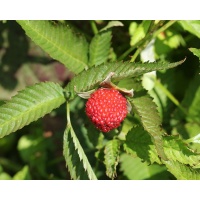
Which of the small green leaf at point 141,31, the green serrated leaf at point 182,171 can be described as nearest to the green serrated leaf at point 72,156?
the green serrated leaf at point 182,171

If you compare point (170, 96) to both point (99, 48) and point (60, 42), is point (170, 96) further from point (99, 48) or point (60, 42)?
point (60, 42)

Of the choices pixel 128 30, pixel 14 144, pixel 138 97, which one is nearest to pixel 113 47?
pixel 128 30

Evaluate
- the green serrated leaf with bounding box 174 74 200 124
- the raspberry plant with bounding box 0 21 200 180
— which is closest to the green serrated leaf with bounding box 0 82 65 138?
the raspberry plant with bounding box 0 21 200 180

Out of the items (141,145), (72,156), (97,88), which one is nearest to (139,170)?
(141,145)

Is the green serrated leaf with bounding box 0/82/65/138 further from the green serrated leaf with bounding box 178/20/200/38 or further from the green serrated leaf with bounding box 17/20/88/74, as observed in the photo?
the green serrated leaf with bounding box 178/20/200/38

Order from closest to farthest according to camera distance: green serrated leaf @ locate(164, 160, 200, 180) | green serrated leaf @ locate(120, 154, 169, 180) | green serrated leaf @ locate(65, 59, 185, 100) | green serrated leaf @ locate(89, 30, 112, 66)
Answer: green serrated leaf @ locate(65, 59, 185, 100) < green serrated leaf @ locate(164, 160, 200, 180) < green serrated leaf @ locate(89, 30, 112, 66) < green serrated leaf @ locate(120, 154, 169, 180)
